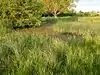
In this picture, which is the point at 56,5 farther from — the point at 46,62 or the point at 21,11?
the point at 46,62

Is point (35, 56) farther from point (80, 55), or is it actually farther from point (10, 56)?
point (80, 55)

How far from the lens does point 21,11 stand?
24625 mm

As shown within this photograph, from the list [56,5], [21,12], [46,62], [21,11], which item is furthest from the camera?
[56,5]

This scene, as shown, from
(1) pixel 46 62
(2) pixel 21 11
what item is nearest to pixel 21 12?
(2) pixel 21 11

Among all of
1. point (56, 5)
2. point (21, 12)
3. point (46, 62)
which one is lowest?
point (56, 5)

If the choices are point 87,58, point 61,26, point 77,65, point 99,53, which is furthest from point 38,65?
point 61,26

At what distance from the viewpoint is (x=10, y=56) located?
745 cm

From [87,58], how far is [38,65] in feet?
4.60

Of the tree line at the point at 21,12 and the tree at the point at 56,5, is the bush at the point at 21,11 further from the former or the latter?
the tree at the point at 56,5

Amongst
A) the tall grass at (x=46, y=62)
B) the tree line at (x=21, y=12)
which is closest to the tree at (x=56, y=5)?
the tree line at (x=21, y=12)

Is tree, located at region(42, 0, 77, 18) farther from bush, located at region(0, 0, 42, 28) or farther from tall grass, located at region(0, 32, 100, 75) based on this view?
tall grass, located at region(0, 32, 100, 75)

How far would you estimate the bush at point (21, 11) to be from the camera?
23.6m

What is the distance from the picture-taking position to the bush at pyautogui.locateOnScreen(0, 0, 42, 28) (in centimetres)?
2356

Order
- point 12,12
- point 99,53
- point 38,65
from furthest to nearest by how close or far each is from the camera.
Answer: point 12,12 < point 99,53 < point 38,65
